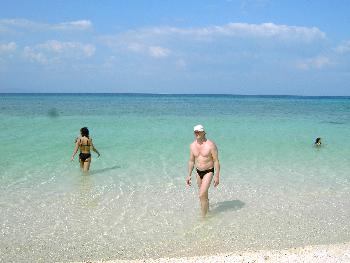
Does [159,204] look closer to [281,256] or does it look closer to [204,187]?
[204,187]

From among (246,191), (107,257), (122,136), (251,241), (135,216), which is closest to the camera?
(107,257)

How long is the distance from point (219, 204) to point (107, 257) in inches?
116

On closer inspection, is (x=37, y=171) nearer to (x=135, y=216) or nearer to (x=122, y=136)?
(x=135, y=216)

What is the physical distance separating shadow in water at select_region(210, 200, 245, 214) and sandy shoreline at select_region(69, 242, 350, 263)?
6.92 feet

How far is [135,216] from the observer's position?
7.02m

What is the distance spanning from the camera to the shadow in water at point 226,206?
7.38 metres

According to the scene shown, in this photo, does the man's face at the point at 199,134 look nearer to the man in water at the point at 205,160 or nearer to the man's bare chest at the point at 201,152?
the man in water at the point at 205,160

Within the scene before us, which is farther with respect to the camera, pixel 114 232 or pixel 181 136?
pixel 181 136

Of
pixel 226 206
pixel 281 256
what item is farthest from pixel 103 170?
pixel 281 256

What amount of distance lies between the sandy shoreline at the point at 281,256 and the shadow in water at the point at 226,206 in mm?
2110

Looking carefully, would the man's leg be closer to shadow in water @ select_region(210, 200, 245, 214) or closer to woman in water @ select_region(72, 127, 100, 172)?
shadow in water @ select_region(210, 200, 245, 214)

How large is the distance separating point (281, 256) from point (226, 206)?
268cm

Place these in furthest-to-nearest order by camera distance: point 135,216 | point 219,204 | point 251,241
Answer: point 219,204 < point 135,216 < point 251,241

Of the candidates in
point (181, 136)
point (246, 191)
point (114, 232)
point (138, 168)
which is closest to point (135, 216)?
point (114, 232)
